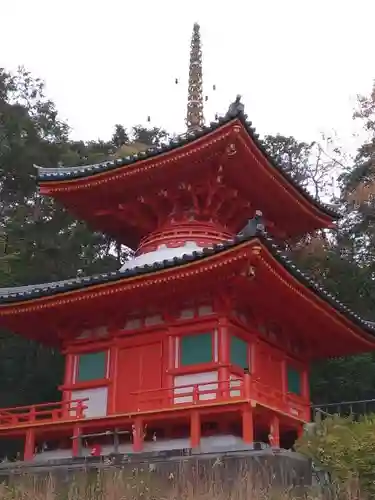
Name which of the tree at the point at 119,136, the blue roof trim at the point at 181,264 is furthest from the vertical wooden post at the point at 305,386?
the tree at the point at 119,136

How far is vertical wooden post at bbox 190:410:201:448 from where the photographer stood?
1367 cm

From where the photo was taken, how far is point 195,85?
36.1 meters

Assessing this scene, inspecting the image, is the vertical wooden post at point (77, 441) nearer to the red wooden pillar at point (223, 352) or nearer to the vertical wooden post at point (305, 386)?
the red wooden pillar at point (223, 352)

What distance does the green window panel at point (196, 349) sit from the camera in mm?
14914

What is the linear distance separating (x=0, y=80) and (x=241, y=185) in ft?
74.9

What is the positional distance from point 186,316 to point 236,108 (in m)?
4.89

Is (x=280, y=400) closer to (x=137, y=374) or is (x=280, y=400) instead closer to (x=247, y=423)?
(x=247, y=423)

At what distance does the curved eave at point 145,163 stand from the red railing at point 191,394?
5.52 m

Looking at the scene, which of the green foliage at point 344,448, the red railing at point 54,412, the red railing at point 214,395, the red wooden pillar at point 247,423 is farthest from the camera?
the red railing at point 54,412

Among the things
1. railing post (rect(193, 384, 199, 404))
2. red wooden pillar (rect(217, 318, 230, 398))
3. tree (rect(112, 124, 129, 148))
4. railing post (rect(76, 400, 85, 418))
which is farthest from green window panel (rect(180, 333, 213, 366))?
tree (rect(112, 124, 129, 148))

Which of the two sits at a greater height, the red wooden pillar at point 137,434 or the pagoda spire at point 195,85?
the pagoda spire at point 195,85

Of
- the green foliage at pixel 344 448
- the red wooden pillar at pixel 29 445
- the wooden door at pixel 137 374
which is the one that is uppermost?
the wooden door at pixel 137 374

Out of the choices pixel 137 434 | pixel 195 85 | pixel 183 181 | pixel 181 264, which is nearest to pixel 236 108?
pixel 183 181

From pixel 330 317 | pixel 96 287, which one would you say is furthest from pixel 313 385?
pixel 96 287
